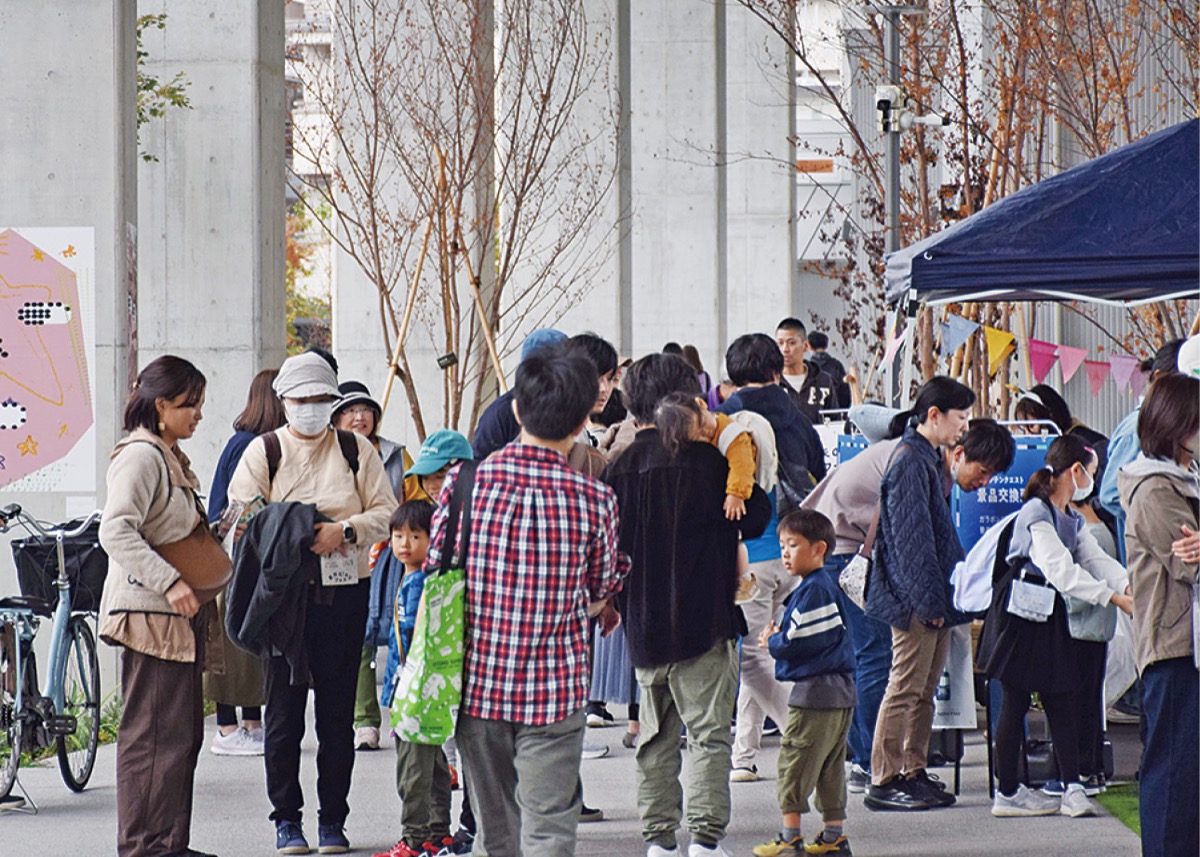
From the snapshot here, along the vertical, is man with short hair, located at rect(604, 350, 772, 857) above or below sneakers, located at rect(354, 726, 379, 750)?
above

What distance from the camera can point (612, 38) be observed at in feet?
56.4

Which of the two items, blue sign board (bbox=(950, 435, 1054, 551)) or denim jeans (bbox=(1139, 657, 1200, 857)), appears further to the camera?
blue sign board (bbox=(950, 435, 1054, 551))

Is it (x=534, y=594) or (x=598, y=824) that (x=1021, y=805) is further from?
(x=534, y=594)

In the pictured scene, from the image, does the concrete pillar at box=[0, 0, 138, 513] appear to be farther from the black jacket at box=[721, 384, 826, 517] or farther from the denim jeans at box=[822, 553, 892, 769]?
the denim jeans at box=[822, 553, 892, 769]

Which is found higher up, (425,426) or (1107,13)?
(1107,13)

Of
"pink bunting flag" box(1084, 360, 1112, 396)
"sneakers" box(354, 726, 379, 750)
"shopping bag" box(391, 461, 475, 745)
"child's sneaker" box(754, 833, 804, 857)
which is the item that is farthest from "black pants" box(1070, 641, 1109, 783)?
"pink bunting flag" box(1084, 360, 1112, 396)

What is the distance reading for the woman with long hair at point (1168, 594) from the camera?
5398mm

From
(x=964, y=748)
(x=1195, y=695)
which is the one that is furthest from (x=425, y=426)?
(x=1195, y=695)

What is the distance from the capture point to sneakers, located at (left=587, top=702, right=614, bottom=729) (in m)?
10.1

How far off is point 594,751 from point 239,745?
1808 mm

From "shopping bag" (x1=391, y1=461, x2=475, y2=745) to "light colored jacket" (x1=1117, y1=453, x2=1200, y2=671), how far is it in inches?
80.3

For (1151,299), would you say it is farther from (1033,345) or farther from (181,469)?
(1033,345)

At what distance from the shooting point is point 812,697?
678 cm

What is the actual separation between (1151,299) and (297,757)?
399cm
